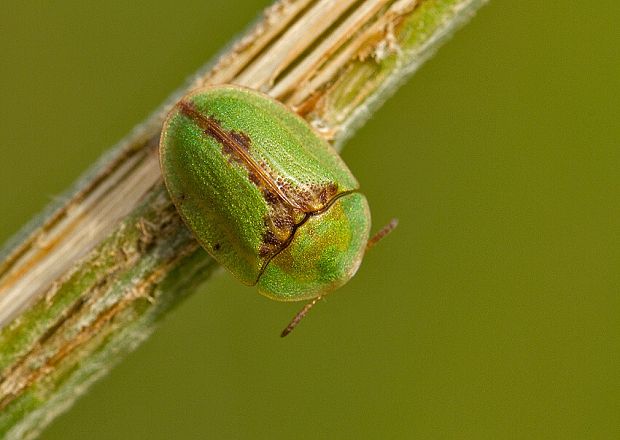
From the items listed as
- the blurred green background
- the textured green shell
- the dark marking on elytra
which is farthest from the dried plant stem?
the blurred green background

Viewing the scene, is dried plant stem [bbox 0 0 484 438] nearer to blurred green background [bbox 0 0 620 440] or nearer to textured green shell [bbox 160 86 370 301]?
textured green shell [bbox 160 86 370 301]

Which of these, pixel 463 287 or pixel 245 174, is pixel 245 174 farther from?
pixel 463 287

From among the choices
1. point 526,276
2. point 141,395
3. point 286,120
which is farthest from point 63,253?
point 526,276

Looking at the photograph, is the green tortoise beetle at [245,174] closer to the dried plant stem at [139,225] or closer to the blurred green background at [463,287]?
the dried plant stem at [139,225]

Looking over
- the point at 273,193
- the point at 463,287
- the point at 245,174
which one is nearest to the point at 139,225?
the point at 245,174

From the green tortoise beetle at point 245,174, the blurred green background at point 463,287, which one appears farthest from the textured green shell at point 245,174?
the blurred green background at point 463,287

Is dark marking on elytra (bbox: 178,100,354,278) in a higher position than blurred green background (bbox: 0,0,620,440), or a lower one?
higher
